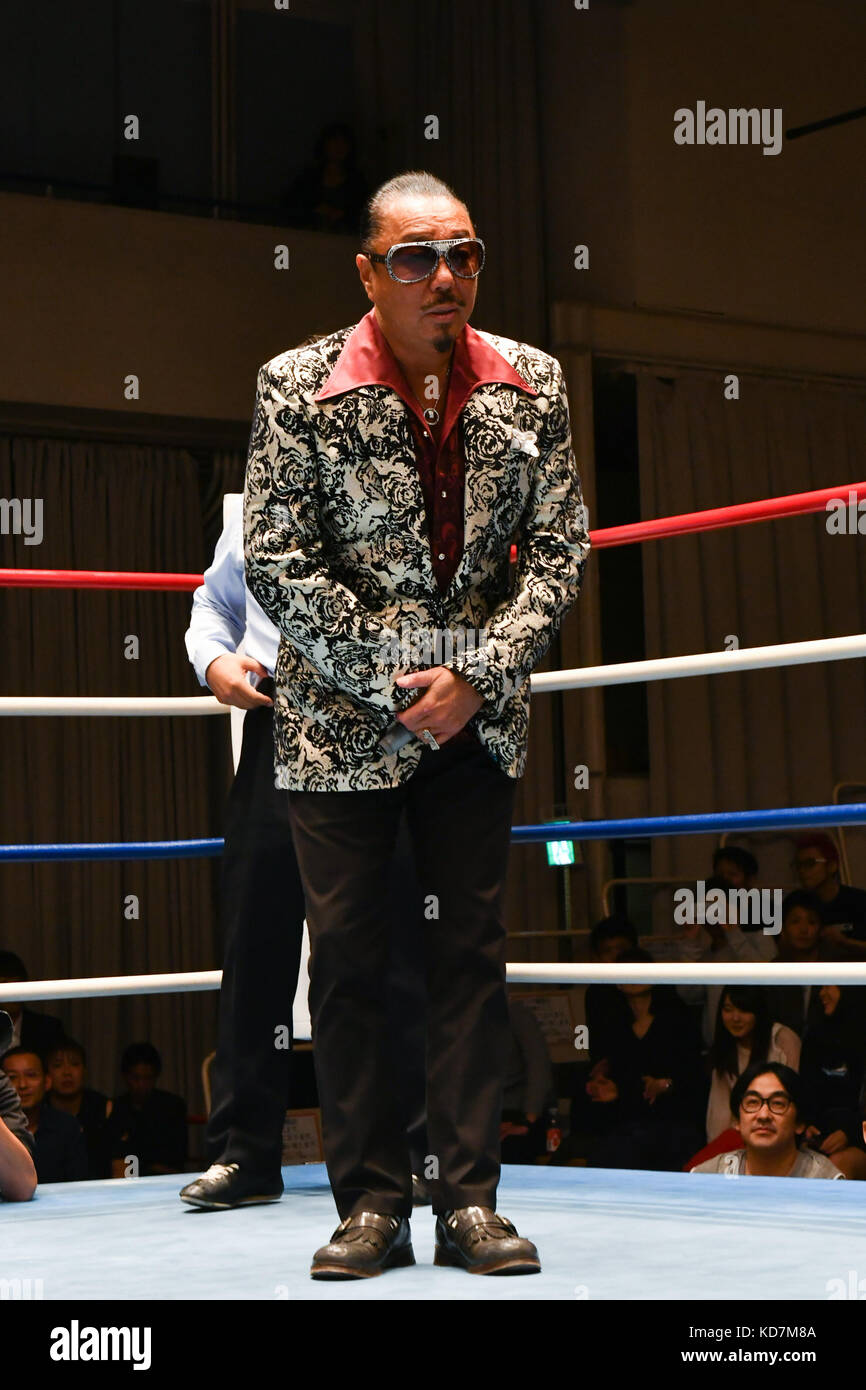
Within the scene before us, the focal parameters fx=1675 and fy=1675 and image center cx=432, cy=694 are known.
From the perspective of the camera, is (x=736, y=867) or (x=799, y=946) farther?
(x=736, y=867)

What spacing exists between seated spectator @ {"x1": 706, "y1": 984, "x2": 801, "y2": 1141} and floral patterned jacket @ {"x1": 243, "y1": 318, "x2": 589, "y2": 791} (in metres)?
2.49

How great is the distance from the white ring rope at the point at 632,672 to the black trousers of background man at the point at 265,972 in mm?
226

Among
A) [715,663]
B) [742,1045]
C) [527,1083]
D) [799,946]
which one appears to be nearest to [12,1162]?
[715,663]

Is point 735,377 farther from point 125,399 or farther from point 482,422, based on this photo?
point 482,422

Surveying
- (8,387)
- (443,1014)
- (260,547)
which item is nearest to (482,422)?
(260,547)

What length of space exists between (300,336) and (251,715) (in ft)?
15.0

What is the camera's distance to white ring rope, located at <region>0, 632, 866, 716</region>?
1.73m

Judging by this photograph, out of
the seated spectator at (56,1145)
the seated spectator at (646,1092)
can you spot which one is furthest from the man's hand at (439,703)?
the seated spectator at (646,1092)

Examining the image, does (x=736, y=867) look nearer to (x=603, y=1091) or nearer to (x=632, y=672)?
(x=603, y=1091)

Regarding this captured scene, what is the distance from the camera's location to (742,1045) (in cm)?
384

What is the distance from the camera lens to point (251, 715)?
186cm

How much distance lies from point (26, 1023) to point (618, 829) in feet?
10.8

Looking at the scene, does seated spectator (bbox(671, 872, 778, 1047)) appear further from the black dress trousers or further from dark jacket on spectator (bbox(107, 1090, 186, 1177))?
the black dress trousers
